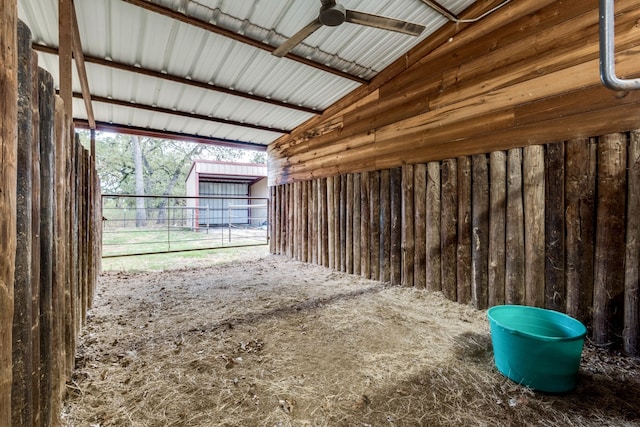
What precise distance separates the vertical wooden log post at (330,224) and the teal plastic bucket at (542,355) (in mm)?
3309

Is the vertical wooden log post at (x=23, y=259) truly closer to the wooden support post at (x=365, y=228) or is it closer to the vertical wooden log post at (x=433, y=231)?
the vertical wooden log post at (x=433, y=231)

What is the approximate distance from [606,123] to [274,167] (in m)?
6.16

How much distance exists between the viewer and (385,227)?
4102mm

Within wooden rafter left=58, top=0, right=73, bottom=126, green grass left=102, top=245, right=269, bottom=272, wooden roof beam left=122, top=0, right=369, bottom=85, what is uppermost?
wooden roof beam left=122, top=0, right=369, bottom=85

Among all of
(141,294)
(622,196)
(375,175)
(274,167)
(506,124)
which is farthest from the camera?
(274,167)

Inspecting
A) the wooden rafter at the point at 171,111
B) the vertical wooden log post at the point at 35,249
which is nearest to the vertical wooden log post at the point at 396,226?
the wooden rafter at the point at 171,111

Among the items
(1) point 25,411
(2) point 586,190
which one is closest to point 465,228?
(2) point 586,190

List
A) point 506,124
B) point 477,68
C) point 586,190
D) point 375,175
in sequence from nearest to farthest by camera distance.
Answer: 1. point 586,190
2. point 506,124
3. point 477,68
4. point 375,175

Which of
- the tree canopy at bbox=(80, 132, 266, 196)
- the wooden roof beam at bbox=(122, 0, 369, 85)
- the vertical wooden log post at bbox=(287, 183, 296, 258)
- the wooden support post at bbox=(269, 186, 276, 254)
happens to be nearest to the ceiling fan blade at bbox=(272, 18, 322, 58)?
the wooden roof beam at bbox=(122, 0, 369, 85)

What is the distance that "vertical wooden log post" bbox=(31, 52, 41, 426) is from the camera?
107 cm

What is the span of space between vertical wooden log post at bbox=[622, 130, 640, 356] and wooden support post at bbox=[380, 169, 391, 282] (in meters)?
2.37

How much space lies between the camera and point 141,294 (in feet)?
11.8

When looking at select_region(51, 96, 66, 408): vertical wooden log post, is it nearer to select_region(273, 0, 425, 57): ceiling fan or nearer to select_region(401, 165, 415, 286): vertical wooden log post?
select_region(273, 0, 425, 57): ceiling fan

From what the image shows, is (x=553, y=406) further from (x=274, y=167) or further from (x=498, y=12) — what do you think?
(x=274, y=167)
